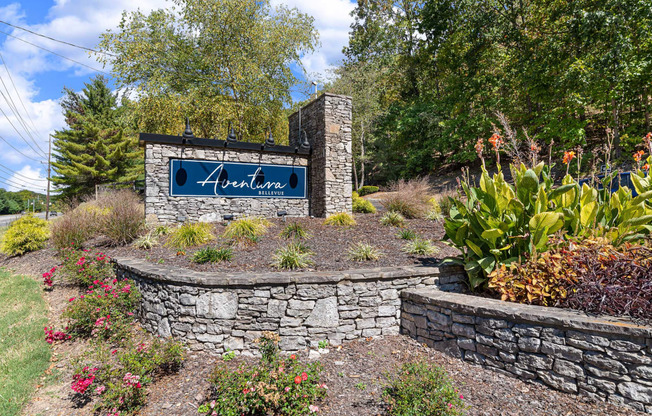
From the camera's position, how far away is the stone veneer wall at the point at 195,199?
7.36 metres

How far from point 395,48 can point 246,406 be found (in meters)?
23.8

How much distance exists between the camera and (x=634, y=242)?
11.0ft

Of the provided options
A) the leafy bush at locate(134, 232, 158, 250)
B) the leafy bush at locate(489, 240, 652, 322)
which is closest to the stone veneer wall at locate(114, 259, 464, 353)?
the leafy bush at locate(489, 240, 652, 322)

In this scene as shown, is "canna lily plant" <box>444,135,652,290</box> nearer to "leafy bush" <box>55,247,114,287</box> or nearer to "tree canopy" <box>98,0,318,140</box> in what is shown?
"leafy bush" <box>55,247,114,287</box>

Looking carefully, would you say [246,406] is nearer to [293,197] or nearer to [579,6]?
[293,197]

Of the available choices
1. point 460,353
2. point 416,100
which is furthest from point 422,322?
point 416,100

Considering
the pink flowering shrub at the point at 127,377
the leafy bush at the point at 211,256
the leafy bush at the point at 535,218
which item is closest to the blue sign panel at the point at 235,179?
the leafy bush at the point at 211,256

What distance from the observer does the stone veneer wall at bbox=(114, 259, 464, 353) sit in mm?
3562

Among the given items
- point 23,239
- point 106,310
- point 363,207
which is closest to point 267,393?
point 106,310

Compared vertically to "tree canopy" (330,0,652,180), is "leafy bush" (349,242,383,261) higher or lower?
lower

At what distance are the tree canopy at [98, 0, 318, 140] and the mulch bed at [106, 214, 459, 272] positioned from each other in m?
6.82

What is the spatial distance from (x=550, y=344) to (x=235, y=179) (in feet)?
23.5

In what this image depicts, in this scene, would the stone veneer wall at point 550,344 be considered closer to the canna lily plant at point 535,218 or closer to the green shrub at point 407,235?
the canna lily plant at point 535,218

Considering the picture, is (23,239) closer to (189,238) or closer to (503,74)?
(189,238)
